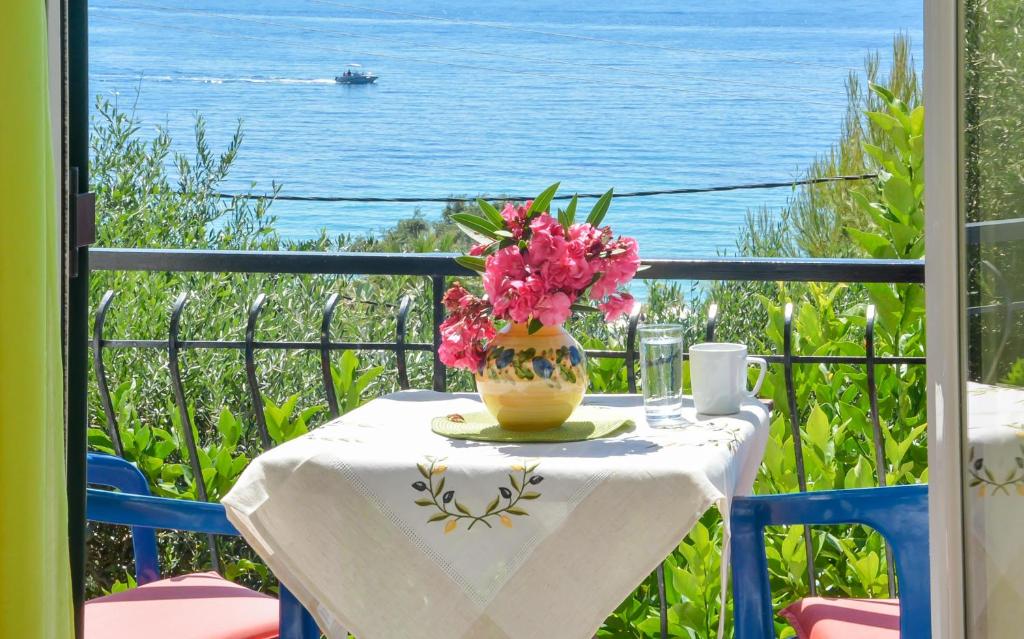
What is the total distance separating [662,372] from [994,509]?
64cm

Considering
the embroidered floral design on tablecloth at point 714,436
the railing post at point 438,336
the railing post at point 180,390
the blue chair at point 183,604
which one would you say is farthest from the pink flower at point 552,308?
the railing post at point 180,390

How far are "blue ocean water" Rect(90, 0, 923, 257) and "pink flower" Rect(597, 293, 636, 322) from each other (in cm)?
1837

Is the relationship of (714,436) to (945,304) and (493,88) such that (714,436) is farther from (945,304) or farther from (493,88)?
(493,88)

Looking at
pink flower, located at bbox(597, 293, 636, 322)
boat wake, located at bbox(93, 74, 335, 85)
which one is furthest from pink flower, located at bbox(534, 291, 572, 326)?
boat wake, located at bbox(93, 74, 335, 85)

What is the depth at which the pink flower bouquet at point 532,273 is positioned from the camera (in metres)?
1.72

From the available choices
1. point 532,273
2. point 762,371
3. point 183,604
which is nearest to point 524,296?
point 532,273

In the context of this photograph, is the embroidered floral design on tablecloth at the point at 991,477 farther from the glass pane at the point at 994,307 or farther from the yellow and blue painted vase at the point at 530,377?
the yellow and blue painted vase at the point at 530,377

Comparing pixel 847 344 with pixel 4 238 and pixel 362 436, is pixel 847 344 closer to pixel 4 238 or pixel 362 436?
pixel 362 436

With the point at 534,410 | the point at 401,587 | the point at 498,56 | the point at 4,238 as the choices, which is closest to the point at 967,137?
the point at 534,410

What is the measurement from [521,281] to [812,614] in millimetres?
674

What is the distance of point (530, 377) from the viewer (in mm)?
1755

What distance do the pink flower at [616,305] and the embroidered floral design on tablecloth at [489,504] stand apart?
0.33 m

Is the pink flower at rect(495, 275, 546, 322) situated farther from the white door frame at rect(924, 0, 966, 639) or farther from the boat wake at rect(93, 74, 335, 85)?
the boat wake at rect(93, 74, 335, 85)

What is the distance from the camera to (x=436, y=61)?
22109 mm
